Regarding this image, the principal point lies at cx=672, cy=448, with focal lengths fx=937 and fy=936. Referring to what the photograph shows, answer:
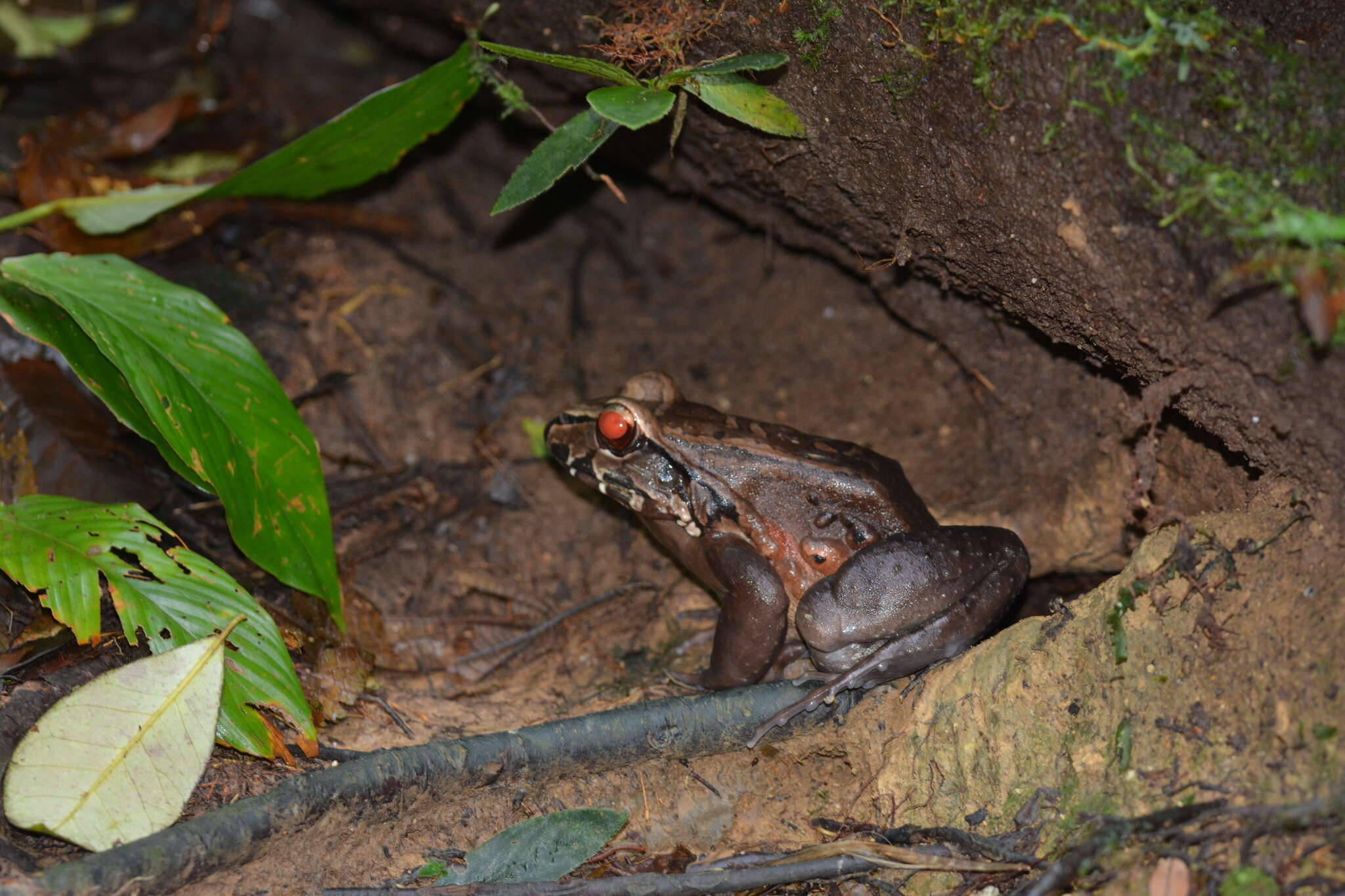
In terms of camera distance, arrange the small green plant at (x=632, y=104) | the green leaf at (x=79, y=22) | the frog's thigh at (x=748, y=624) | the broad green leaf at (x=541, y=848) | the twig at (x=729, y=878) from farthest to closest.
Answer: the green leaf at (x=79, y=22) → the frog's thigh at (x=748, y=624) → the small green plant at (x=632, y=104) → the broad green leaf at (x=541, y=848) → the twig at (x=729, y=878)

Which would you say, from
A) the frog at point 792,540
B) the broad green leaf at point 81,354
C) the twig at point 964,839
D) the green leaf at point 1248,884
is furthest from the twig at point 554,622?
the green leaf at point 1248,884

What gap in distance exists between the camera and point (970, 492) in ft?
16.2

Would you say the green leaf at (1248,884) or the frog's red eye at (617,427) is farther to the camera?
the frog's red eye at (617,427)

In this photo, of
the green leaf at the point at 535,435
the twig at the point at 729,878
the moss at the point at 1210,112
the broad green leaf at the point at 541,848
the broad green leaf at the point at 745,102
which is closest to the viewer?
the moss at the point at 1210,112

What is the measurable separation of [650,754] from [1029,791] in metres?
1.36

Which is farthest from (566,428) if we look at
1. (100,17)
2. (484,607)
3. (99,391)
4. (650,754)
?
(100,17)

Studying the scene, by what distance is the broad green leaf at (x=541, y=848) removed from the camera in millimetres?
3064

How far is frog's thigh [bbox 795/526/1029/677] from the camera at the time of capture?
3.78 meters

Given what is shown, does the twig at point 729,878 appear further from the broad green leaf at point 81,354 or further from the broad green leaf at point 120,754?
the broad green leaf at point 81,354

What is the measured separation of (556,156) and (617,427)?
4.14 feet

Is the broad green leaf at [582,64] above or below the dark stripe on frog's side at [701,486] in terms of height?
above

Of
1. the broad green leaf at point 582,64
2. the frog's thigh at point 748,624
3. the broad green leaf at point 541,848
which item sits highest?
the broad green leaf at point 582,64

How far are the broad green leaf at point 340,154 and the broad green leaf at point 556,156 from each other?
0.89 metres

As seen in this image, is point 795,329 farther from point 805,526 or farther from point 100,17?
point 100,17
